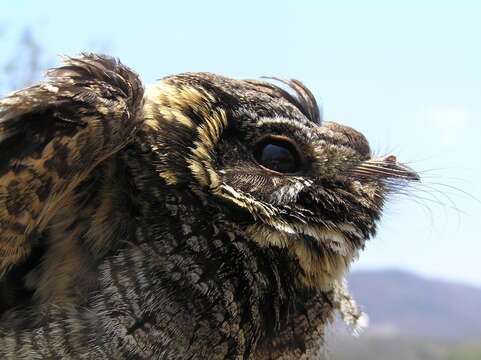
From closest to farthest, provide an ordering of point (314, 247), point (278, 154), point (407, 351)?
1. point (314, 247)
2. point (278, 154)
3. point (407, 351)

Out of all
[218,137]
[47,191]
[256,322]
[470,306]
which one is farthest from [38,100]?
[470,306]

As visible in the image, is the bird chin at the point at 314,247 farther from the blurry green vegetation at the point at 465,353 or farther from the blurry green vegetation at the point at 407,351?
the blurry green vegetation at the point at 465,353

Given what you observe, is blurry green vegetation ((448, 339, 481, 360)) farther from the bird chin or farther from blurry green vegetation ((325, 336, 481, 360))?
the bird chin

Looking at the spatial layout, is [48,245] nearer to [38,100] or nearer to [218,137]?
[38,100]

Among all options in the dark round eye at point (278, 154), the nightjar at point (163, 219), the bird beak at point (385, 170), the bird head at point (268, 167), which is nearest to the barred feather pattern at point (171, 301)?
the nightjar at point (163, 219)

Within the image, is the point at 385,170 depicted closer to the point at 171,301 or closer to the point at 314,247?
the point at 314,247

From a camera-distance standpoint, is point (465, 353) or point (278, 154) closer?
point (278, 154)

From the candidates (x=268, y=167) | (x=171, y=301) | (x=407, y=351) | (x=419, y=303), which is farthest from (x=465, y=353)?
(x=419, y=303)
